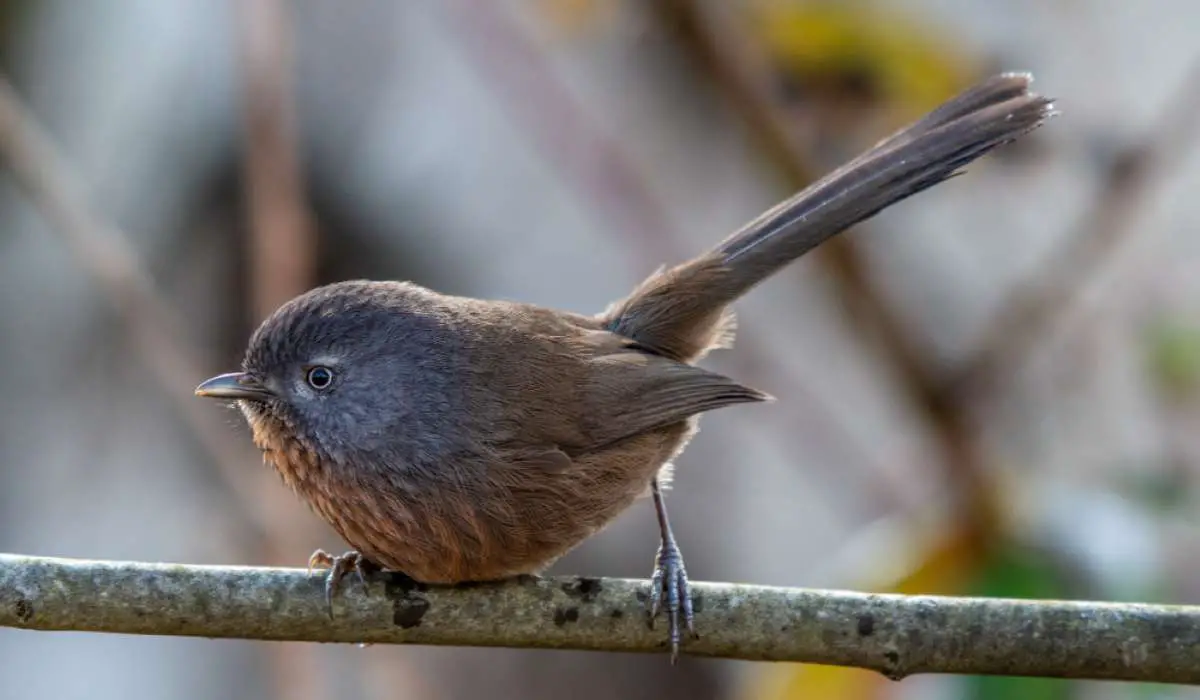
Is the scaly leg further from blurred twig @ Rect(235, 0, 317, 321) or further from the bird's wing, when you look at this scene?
blurred twig @ Rect(235, 0, 317, 321)

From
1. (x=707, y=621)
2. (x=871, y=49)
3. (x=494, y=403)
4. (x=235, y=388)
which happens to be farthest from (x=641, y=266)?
(x=707, y=621)

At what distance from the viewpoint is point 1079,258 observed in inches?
199

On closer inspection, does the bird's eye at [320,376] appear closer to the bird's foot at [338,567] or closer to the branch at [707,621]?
the bird's foot at [338,567]

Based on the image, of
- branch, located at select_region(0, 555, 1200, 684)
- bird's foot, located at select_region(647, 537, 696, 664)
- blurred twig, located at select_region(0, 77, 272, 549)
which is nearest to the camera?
branch, located at select_region(0, 555, 1200, 684)

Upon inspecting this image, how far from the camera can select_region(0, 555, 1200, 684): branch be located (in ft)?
9.45

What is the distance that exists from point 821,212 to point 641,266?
2.63 meters

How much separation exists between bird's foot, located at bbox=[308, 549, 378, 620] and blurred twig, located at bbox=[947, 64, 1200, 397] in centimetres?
218

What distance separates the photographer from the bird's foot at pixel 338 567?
10.2 feet

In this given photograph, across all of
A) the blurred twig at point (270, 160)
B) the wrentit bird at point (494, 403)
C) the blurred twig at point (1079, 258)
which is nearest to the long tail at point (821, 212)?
the wrentit bird at point (494, 403)

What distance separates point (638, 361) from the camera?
408 centimetres

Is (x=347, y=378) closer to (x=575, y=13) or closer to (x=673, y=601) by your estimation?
(x=673, y=601)

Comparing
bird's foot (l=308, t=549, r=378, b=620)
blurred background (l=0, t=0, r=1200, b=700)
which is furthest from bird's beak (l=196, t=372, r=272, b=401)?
blurred background (l=0, t=0, r=1200, b=700)

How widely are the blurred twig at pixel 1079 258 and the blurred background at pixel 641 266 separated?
0.06 ft

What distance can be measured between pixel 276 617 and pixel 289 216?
225 centimetres
